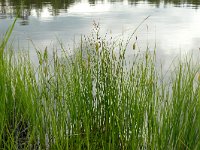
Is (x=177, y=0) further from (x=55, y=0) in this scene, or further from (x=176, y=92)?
(x=176, y=92)

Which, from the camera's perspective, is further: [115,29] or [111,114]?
[115,29]

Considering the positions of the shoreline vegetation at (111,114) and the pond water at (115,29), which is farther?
the pond water at (115,29)

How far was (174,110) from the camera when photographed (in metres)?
2.64

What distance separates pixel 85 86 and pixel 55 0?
19.4 metres

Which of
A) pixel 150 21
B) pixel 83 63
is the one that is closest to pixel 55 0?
pixel 150 21

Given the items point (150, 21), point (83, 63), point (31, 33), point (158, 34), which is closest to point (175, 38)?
point (158, 34)

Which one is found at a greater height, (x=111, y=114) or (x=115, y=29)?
(x=115, y=29)

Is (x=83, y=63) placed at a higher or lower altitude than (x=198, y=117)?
higher

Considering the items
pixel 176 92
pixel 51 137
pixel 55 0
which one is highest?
pixel 55 0

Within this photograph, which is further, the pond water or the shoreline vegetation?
the pond water

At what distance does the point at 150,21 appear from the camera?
12.6 metres

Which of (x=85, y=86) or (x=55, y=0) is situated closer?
(x=85, y=86)

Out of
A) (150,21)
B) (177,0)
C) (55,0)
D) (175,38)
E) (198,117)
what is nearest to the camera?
(198,117)

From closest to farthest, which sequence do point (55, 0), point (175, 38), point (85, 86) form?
point (85, 86) < point (175, 38) < point (55, 0)
